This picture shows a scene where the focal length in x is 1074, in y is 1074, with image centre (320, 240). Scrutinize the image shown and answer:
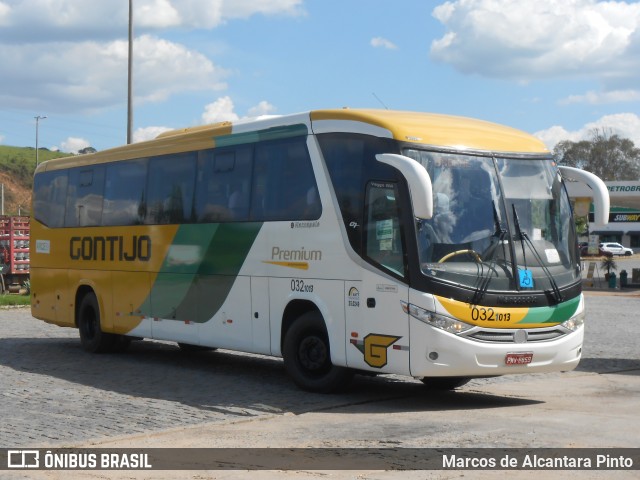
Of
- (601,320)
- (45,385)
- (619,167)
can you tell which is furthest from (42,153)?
(45,385)

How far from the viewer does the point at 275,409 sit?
12.1 metres

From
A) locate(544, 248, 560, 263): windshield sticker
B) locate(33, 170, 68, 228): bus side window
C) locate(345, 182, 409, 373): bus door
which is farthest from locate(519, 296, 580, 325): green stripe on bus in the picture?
locate(33, 170, 68, 228): bus side window

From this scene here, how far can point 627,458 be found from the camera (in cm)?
882

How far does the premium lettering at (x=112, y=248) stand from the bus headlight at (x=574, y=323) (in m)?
7.12

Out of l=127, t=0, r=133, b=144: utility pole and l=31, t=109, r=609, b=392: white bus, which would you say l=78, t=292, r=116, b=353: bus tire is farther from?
l=127, t=0, r=133, b=144: utility pole

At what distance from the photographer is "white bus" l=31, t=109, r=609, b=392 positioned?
39.0 ft

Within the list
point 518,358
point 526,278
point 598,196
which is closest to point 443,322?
point 518,358

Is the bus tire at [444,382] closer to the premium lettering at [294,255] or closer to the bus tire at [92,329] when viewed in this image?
the premium lettering at [294,255]

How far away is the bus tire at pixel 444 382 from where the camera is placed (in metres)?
14.0

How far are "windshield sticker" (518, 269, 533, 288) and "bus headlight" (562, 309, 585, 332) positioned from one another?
758 mm

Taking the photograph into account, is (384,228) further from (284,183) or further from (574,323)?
(574,323)

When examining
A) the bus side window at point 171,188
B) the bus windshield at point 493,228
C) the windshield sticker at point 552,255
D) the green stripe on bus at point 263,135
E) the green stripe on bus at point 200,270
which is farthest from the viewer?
the bus side window at point 171,188

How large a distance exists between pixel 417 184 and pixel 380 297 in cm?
153

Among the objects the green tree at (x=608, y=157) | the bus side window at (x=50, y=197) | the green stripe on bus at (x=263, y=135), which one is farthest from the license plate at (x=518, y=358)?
the green tree at (x=608, y=157)
